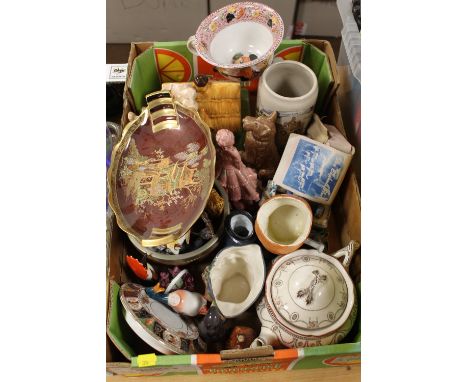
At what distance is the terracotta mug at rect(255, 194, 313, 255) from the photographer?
0.73m

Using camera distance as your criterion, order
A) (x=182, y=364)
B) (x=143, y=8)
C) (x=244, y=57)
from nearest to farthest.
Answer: (x=182, y=364)
(x=244, y=57)
(x=143, y=8)

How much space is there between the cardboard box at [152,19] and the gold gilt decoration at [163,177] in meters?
0.97

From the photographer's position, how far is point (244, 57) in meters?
0.89

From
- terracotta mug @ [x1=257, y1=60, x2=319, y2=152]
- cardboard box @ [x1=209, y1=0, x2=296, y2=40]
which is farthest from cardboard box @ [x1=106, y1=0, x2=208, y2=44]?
terracotta mug @ [x1=257, y1=60, x2=319, y2=152]

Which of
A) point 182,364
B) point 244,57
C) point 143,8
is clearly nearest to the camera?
point 182,364

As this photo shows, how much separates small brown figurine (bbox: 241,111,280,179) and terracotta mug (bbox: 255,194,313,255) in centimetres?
11

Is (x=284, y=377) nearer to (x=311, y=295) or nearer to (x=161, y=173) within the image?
(x=311, y=295)

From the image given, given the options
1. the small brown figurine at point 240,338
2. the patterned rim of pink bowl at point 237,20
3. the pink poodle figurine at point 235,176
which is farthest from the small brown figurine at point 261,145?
the small brown figurine at point 240,338

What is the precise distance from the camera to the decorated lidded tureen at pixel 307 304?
0.65 m

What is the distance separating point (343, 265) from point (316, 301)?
90 millimetres

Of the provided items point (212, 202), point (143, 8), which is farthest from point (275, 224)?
point (143, 8)

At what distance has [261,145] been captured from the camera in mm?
813

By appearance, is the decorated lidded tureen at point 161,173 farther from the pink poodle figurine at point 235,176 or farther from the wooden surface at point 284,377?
the wooden surface at point 284,377

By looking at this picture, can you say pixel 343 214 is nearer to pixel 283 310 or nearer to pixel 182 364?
pixel 283 310
